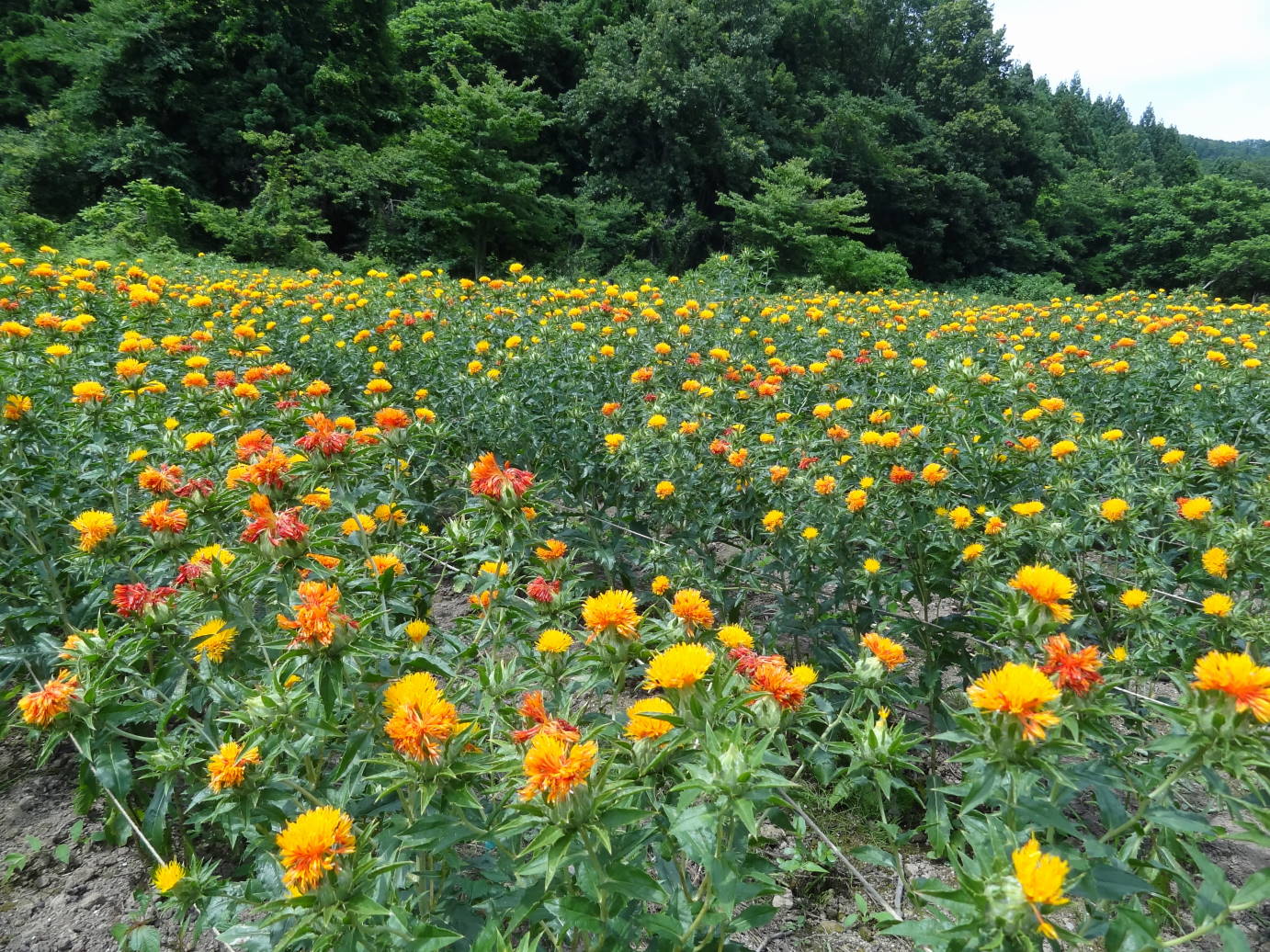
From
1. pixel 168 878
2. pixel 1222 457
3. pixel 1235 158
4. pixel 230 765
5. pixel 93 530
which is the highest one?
pixel 1235 158

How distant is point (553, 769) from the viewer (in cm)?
101

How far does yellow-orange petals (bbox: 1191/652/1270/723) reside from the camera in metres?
1.06

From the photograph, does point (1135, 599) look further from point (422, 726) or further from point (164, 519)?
A: point (164, 519)

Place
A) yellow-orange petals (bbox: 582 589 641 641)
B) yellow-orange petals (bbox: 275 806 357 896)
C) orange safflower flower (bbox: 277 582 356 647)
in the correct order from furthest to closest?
yellow-orange petals (bbox: 582 589 641 641) < orange safflower flower (bbox: 277 582 356 647) < yellow-orange petals (bbox: 275 806 357 896)

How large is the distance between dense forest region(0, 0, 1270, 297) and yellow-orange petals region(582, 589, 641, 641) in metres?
13.0

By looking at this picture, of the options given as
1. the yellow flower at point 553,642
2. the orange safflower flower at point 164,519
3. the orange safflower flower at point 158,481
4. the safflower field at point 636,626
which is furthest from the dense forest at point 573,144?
Result: the yellow flower at point 553,642

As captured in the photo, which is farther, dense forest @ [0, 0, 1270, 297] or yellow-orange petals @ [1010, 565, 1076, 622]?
dense forest @ [0, 0, 1270, 297]

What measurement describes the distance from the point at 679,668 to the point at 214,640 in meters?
1.24

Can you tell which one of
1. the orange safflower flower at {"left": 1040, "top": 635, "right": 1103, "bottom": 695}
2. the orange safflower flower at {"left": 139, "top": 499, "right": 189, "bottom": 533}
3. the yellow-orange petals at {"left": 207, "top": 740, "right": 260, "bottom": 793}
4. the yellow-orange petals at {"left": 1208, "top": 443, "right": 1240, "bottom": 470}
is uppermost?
the yellow-orange petals at {"left": 1208, "top": 443, "right": 1240, "bottom": 470}

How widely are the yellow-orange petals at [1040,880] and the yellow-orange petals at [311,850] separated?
1041 mm

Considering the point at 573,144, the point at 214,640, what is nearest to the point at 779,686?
the point at 214,640

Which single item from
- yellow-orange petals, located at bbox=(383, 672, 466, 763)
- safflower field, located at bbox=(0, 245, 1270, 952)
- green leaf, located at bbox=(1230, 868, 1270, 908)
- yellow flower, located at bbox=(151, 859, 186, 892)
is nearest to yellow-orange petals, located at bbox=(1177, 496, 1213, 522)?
safflower field, located at bbox=(0, 245, 1270, 952)

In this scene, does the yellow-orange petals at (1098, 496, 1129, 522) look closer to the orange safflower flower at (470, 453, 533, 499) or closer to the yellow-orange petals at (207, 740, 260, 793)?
the orange safflower flower at (470, 453, 533, 499)

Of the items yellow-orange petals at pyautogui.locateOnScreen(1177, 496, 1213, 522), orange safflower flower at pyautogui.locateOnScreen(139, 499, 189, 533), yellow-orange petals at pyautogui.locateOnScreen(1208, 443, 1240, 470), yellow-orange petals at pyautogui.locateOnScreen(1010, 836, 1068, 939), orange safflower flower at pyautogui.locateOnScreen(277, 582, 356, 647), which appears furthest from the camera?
yellow-orange petals at pyautogui.locateOnScreen(1208, 443, 1240, 470)
